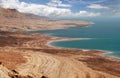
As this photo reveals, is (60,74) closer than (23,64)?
Yes

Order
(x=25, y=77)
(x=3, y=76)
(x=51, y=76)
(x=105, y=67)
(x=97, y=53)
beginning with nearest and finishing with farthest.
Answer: (x=3, y=76)
(x=25, y=77)
(x=51, y=76)
(x=105, y=67)
(x=97, y=53)

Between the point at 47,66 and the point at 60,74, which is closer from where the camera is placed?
the point at 60,74

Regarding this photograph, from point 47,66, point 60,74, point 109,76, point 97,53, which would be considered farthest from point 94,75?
point 97,53

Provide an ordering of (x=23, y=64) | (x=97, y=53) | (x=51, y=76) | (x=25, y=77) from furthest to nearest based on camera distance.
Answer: (x=97, y=53) < (x=23, y=64) < (x=51, y=76) < (x=25, y=77)

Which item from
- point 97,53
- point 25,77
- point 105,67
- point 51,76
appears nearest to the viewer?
point 25,77

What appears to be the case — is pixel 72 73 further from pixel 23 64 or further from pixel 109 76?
pixel 23 64

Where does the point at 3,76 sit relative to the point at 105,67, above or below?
above

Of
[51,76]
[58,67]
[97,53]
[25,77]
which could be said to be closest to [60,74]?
[51,76]

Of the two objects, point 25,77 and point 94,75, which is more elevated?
point 25,77

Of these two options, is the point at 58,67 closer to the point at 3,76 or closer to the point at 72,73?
the point at 72,73

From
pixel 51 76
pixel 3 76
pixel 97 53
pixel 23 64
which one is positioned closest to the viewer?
pixel 3 76
